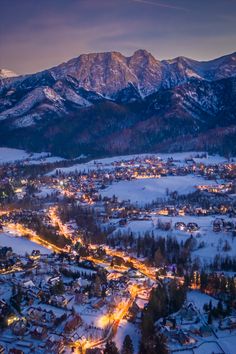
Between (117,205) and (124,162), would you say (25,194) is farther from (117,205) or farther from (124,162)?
(124,162)

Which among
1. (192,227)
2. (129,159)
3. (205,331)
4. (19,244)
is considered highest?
(129,159)

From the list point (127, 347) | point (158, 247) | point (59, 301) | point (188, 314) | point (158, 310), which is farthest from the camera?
point (158, 247)

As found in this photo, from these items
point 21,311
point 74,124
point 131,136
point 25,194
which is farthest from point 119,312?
point 74,124

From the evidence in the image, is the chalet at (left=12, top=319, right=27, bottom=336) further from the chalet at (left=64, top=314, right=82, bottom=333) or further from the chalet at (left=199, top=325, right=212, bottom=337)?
the chalet at (left=199, top=325, right=212, bottom=337)

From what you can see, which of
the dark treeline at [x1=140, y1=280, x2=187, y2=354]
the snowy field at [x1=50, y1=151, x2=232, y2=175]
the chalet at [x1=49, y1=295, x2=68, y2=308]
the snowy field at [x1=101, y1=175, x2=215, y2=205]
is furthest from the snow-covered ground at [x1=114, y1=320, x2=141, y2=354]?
the snowy field at [x1=50, y1=151, x2=232, y2=175]

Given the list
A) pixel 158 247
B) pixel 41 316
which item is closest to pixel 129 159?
pixel 158 247

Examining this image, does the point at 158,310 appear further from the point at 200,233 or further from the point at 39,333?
the point at 200,233
